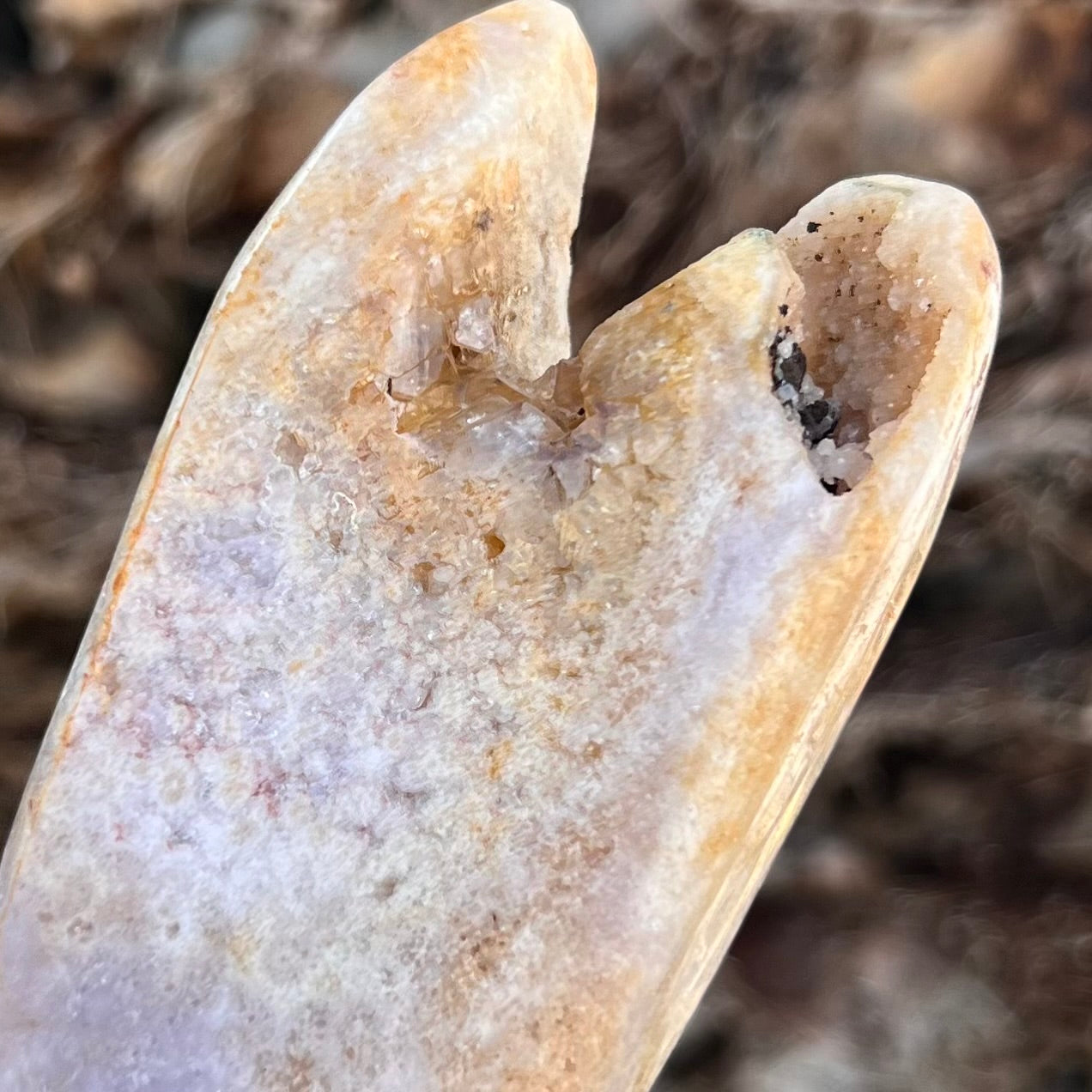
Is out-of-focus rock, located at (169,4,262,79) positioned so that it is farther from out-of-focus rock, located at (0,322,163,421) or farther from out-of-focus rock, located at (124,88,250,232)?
out-of-focus rock, located at (0,322,163,421)

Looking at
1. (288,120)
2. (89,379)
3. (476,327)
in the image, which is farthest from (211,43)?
(476,327)

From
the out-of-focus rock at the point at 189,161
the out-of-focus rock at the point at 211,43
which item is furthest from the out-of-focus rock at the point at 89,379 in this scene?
the out-of-focus rock at the point at 211,43

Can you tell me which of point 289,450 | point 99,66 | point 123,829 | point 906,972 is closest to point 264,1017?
point 123,829

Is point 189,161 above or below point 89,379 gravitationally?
above

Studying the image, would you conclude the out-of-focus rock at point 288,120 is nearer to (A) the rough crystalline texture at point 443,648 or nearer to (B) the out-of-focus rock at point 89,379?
(B) the out-of-focus rock at point 89,379

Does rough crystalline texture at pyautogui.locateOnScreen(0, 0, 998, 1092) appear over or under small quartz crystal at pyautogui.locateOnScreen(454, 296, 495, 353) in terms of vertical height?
under

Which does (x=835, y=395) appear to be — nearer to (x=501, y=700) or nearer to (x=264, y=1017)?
(x=501, y=700)

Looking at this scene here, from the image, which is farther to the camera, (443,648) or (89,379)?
(89,379)

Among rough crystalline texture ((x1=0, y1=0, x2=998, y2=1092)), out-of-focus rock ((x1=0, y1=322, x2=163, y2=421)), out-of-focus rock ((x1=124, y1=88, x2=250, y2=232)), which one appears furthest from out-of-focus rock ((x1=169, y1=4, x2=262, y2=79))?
rough crystalline texture ((x1=0, y1=0, x2=998, y2=1092))

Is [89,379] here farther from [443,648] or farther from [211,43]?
[443,648]

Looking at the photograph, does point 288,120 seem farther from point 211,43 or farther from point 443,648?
point 443,648
